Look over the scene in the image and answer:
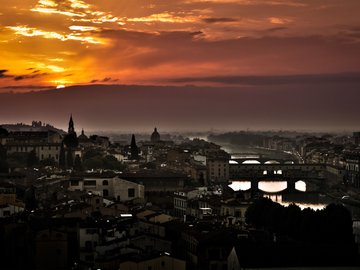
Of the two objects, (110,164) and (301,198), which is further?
(301,198)

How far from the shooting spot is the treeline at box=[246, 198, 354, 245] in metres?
11.2

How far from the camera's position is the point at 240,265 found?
8172 mm

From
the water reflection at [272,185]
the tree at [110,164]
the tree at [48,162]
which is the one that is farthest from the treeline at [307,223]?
the water reflection at [272,185]

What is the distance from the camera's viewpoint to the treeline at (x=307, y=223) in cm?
1120

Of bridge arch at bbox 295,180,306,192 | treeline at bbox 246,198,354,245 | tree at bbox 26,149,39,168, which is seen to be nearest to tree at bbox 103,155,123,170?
tree at bbox 26,149,39,168

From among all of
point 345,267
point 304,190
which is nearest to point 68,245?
point 345,267

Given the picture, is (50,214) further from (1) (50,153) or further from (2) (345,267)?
(1) (50,153)

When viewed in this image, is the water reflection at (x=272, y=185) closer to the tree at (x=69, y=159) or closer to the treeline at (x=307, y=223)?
the tree at (x=69, y=159)

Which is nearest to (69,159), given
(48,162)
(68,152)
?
(68,152)

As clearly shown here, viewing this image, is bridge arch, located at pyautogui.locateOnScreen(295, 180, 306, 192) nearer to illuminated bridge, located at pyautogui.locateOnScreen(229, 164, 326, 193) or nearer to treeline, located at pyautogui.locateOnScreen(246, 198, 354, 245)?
illuminated bridge, located at pyautogui.locateOnScreen(229, 164, 326, 193)

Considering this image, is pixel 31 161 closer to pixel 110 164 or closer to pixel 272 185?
pixel 110 164

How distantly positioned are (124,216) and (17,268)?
7.09 feet

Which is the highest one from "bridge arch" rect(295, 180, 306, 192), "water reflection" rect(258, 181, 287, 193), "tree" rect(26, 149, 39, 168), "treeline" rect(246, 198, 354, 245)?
"tree" rect(26, 149, 39, 168)

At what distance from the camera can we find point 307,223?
11477 mm
